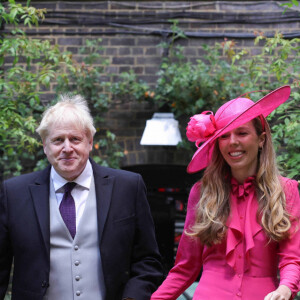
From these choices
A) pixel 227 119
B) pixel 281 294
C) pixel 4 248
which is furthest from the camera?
pixel 4 248

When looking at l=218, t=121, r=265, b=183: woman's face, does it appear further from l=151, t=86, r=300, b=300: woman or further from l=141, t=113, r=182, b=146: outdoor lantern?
l=141, t=113, r=182, b=146: outdoor lantern

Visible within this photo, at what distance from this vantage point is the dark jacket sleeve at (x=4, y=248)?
2.88 meters

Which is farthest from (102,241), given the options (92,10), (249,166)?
(92,10)

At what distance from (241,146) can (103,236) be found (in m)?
0.75

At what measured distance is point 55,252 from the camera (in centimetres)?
279

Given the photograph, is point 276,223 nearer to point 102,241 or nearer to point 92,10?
point 102,241

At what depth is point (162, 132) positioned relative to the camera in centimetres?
628

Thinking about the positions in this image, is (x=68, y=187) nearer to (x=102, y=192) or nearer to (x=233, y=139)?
(x=102, y=192)

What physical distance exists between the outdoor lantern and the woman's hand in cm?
385

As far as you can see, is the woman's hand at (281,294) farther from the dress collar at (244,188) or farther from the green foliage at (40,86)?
the green foliage at (40,86)

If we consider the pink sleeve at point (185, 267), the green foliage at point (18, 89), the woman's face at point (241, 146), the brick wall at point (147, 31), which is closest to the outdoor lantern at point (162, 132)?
the brick wall at point (147, 31)

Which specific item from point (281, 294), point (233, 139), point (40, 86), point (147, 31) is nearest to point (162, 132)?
point (147, 31)

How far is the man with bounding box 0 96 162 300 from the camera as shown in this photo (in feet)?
9.11

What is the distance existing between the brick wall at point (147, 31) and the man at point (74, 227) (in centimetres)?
354
